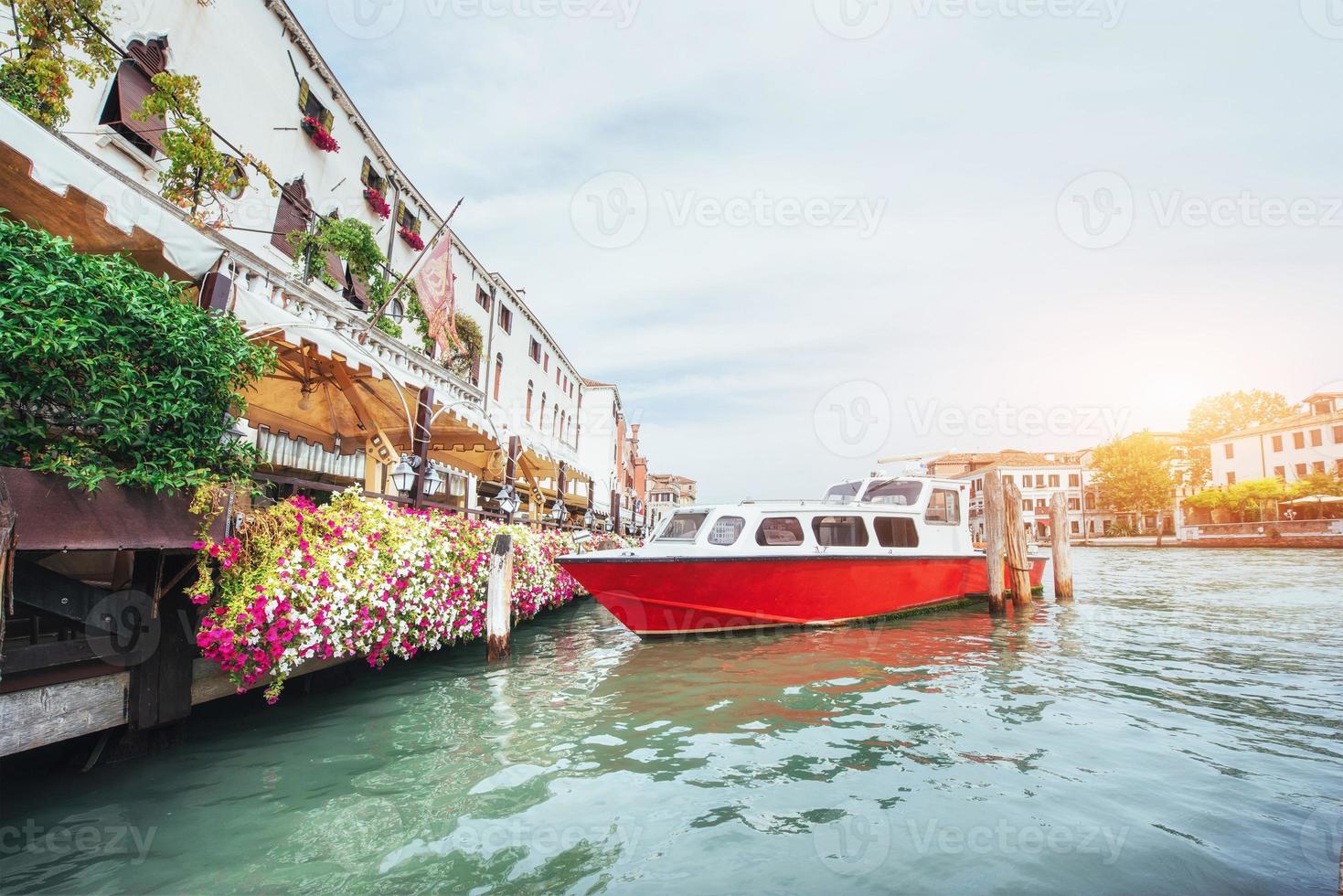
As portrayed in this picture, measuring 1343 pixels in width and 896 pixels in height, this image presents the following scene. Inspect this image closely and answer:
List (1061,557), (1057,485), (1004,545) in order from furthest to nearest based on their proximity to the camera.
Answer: (1057,485) → (1061,557) → (1004,545)

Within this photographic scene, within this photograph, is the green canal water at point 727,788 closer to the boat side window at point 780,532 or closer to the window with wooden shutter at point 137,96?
the boat side window at point 780,532

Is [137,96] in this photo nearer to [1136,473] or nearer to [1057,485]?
[1136,473]

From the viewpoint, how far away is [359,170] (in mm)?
15375

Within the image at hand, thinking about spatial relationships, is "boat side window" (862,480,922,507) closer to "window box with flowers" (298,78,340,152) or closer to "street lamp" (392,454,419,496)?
"street lamp" (392,454,419,496)

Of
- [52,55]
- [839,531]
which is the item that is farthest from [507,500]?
[52,55]

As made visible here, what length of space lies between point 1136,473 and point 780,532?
205ft

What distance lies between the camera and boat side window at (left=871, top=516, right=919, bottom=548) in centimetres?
1198

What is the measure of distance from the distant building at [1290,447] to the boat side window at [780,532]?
5370 cm

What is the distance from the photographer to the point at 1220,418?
62250 millimetres

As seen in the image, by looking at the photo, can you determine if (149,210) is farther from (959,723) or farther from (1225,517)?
(1225,517)

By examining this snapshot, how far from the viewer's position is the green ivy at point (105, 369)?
11.0ft

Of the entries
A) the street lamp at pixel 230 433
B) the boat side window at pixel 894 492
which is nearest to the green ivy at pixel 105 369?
the street lamp at pixel 230 433

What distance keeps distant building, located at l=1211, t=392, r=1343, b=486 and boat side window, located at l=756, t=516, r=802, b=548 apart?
53.7 metres

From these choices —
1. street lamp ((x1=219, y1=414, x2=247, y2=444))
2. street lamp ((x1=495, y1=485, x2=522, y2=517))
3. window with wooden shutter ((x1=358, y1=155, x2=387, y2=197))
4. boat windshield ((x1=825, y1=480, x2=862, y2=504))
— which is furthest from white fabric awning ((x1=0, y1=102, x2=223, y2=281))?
boat windshield ((x1=825, y1=480, x2=862, y2=504))
